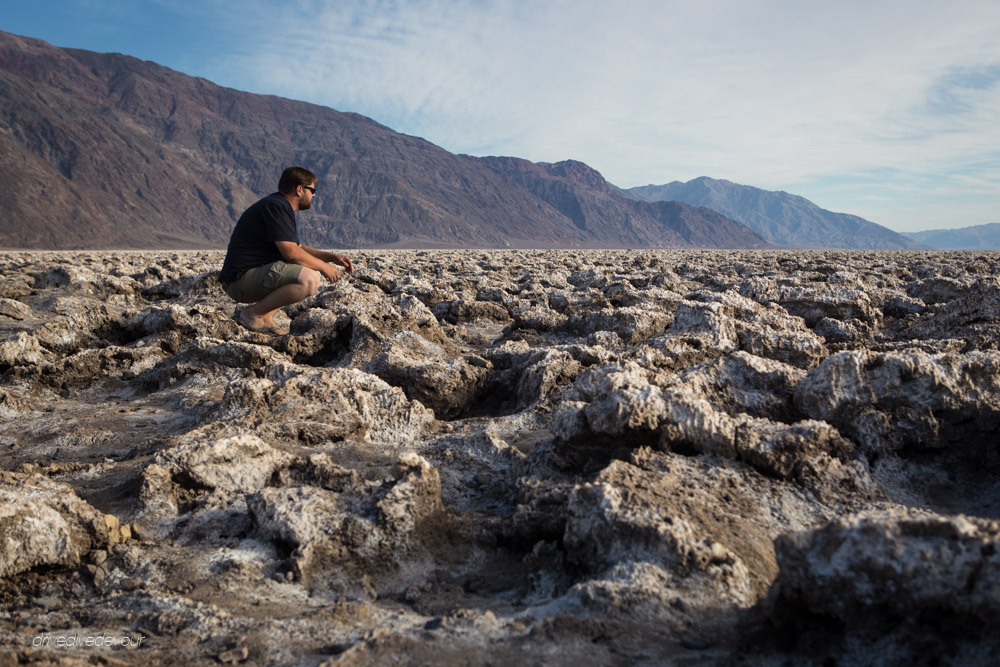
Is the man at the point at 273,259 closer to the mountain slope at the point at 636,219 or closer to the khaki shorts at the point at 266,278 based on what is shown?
the khaki shorts at the point at 266,278

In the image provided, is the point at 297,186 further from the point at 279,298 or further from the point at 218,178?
the point at 218,178

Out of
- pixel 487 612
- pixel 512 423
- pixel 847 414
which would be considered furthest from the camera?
pixel 512 423

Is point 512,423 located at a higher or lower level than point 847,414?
lower

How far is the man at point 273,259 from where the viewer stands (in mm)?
5316

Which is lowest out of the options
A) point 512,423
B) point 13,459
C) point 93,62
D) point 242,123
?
point 13,459

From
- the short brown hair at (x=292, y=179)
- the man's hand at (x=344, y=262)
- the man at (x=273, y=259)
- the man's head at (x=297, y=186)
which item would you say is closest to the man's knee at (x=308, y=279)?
the man at (x=273, y=259)

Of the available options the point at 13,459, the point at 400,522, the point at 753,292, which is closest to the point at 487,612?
the point at 400,522

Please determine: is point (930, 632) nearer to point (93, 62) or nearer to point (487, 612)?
point (487, 612)

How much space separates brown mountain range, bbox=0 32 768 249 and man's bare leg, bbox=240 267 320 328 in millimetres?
72201

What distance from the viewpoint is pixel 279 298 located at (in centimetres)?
546

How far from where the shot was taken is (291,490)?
252 cm

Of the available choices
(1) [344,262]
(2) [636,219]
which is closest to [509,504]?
(1) [344,262]

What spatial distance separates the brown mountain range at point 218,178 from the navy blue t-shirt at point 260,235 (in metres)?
72.1

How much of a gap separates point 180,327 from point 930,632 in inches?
209
